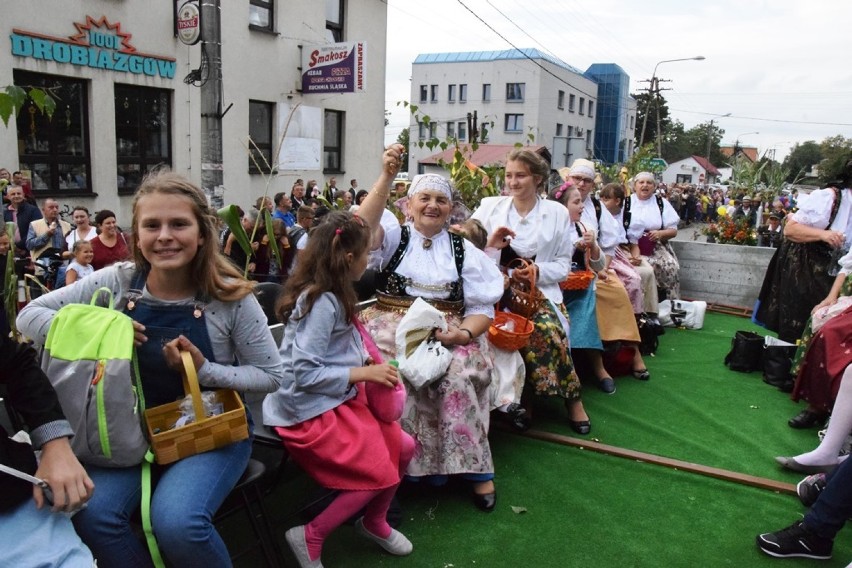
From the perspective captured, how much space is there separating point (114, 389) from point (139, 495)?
0.37 metres

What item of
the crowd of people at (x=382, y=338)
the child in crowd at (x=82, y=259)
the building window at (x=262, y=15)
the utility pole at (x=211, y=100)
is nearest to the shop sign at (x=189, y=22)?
the building window at (x=262, y=15)

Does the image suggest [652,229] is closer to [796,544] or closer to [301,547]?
[796,544]

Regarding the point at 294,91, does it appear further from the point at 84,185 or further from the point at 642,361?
the point at 642,361

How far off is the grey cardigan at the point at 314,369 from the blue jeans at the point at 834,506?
2075 mm

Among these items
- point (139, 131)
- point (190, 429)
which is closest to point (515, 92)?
point (139, 131)

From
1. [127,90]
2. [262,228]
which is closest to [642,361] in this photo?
[262,228]

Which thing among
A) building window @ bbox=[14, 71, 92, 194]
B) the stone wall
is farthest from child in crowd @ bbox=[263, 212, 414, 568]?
building window @ bbox=[14, 71, 92, 194]

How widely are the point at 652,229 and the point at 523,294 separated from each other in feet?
11.3

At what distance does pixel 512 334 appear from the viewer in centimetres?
384

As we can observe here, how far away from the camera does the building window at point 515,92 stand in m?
49.3

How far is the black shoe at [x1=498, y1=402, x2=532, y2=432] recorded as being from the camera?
389 centimetres

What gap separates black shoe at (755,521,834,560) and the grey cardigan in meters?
2.01

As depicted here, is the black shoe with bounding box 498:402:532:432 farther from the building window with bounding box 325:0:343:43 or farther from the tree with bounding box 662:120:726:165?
the tree with bounding box 662:120:726:165

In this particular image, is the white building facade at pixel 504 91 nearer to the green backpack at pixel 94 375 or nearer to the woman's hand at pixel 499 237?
the woman's hand at pixel 499 237
